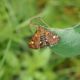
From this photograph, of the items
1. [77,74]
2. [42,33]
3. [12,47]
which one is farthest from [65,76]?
[42,33]

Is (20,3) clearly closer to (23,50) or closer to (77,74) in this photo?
(23,50)

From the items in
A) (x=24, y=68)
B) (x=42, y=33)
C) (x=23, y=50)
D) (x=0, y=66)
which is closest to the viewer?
(x=42, y=33)

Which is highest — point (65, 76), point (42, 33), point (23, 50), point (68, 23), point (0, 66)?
point (68, 23)

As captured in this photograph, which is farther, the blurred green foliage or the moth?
the blurred green foliage

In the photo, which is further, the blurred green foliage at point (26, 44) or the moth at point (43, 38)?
the blurred green foliage at point (26, 44)

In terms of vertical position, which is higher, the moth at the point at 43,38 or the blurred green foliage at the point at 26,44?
the blurred green foliage at the point at 26,44

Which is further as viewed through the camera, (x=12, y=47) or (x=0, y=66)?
(x=12, y=47)
